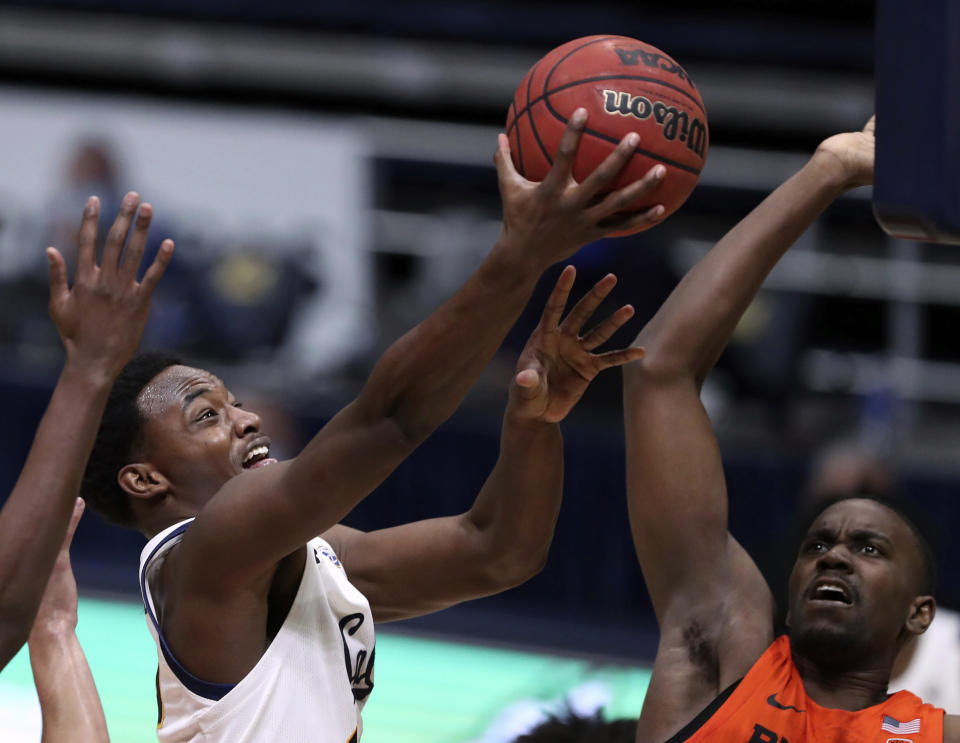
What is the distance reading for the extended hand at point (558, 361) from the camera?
2.79 metres

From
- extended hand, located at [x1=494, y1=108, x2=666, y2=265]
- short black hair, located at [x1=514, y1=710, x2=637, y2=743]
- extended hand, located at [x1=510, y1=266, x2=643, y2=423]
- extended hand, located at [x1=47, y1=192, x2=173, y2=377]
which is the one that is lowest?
short black hair, located at [x1=514, y1=710, x2=637, y2=743]

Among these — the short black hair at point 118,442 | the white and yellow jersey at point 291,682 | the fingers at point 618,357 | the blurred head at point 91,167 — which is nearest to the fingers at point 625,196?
the fingers at point 618,357

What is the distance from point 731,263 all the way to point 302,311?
6269 millimetres

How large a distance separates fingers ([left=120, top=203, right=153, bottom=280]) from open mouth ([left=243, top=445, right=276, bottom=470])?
2.99 feet

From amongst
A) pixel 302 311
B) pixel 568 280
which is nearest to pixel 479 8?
pixel 302 311

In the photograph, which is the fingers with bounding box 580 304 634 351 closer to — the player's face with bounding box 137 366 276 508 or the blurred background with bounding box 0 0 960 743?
the player's face with bounding box 137 366 276 508

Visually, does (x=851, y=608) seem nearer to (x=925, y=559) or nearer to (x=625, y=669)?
(x=925, y=559)

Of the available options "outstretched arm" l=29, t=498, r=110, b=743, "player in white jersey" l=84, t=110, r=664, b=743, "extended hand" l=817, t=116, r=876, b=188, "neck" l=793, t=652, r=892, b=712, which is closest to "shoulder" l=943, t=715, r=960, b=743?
"neck" l=793, t=652, r=892, b=712

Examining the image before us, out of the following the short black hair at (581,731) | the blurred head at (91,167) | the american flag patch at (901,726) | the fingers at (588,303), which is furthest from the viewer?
the blurred head at (91,167)

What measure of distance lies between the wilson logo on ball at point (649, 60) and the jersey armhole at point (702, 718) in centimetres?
138

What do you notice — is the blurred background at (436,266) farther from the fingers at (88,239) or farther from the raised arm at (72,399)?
the fingers at (88,239)

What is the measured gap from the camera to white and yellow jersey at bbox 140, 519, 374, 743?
2791 millimetres

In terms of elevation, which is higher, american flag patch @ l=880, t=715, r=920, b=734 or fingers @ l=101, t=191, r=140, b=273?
fingers @ l=101, t=191, r=140, b=273

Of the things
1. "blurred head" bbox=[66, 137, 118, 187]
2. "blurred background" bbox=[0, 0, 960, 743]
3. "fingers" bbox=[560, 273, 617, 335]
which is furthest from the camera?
"blurred head" bbox=[66, 137, 118, 187]
